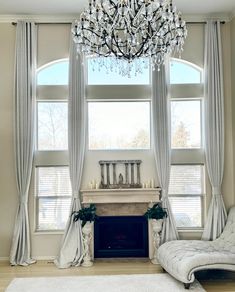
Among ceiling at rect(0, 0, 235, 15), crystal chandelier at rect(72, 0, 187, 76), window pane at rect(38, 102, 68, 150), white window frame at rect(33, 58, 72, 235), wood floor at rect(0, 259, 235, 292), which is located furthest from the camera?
window pane at rect(38, 102, 68, 150)

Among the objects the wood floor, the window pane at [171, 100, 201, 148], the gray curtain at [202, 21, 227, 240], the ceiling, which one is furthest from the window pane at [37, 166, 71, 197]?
the ceiling

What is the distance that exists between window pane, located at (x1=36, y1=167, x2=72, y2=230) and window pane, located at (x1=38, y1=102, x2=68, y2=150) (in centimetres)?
45

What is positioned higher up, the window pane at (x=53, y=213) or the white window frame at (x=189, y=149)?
the white window frame at (x=189, y=149)

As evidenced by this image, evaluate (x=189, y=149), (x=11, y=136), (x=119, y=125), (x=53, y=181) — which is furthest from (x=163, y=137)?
(x=11, y=136)

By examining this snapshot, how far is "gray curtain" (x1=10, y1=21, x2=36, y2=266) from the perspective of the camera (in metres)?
6.42

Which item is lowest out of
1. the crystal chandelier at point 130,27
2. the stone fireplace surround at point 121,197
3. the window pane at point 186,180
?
the stone fireplace surround at point 121,197

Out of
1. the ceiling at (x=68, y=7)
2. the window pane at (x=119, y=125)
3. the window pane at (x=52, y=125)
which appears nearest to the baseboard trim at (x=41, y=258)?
the window pane at (x=52, y=125)

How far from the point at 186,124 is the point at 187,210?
1620 millimetres

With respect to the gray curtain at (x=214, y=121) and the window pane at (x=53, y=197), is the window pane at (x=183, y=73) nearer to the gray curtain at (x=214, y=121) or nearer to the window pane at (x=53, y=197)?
the gray curtain at (x=214, y=121)

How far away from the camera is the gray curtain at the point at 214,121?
21.5 ft

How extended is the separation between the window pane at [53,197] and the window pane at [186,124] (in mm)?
2168

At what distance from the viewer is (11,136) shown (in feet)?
21.8

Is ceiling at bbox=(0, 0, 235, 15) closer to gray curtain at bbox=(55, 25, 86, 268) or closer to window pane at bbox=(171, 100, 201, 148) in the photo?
gray curtain at bbox=(55, 25, 86, 268)

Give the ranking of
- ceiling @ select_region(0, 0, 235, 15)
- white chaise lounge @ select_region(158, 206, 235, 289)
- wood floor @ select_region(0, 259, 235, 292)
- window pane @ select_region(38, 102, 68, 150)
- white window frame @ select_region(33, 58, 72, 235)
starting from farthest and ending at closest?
1. window pane @ select_region(38, 102, 68, 150)
2. white window frame @ select_region(33, 58, 72, 235)
3. ceiling @ select_region(0, 0, 235, 15)
4. wood floor @ select_region(0, 259, 235, 292)
5. white chaise lounge @ select_region(158, 206, 235, 289)
